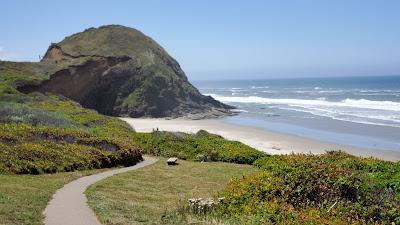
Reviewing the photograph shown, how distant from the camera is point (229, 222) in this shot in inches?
448

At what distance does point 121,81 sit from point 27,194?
187ft

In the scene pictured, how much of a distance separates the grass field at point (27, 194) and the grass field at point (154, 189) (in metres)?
1.26

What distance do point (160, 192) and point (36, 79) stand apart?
149 feet

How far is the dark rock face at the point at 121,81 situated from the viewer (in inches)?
2601

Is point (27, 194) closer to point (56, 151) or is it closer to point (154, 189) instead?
point (154, 189)

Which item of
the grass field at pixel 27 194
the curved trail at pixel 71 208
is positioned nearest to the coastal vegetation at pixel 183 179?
the grass field at pixel 27 194

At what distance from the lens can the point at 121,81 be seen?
69.7 meters

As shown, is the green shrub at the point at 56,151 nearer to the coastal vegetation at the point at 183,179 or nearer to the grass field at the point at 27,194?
the coastal vegetation at the point at 183,179

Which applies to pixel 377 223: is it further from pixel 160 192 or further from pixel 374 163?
pixel 374 163

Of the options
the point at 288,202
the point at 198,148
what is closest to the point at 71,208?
the point at 288,202

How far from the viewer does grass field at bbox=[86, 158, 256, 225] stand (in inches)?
482

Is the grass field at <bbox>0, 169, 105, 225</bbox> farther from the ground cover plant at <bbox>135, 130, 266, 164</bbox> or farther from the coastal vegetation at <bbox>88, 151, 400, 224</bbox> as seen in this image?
the ground cover plant at <bbox>135, 130, 266, 164</bbox>

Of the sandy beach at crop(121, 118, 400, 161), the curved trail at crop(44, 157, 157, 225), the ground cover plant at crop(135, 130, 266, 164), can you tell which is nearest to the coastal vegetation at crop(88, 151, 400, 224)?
the curved trail at crop(44, 157, 157, 225)

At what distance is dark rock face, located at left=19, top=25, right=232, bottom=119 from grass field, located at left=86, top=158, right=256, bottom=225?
41.1 m
